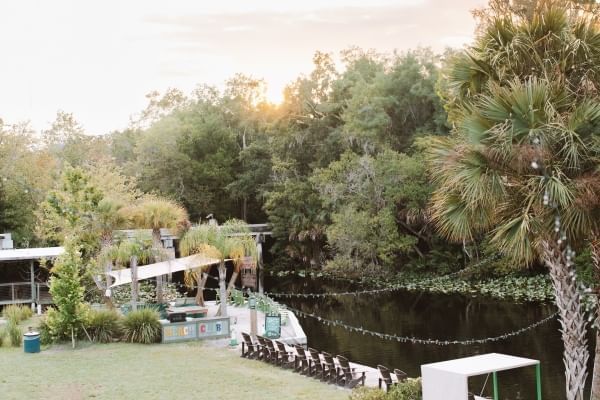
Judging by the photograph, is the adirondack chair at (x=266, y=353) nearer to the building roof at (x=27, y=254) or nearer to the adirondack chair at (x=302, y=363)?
the adirondack chair at (x=302, y=363)

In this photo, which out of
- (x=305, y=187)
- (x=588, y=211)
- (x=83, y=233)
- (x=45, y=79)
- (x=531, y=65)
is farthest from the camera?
(x=45, y=79)

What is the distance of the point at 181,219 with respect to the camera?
81.7ft

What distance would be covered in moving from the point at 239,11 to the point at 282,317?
20.8 m

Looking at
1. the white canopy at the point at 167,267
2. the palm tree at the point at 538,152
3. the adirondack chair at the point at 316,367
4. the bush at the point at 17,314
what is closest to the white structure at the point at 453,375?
the palm tree at the point at 538,152

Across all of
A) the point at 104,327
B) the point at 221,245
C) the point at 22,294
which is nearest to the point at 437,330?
the point at 221,245

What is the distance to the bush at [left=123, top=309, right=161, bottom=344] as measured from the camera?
69.9 feet

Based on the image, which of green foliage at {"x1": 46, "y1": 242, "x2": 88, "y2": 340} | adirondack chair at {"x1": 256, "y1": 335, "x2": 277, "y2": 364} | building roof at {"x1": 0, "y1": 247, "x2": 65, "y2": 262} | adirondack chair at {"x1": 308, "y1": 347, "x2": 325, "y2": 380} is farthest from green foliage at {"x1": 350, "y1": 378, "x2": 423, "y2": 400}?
building roof at {"x1": 0, "y1": 247, "x2": 65, "y2": 262}

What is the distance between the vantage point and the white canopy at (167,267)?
76.2 feet

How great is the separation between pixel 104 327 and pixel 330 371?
27.5ft

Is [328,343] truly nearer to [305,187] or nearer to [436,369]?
[436,369]

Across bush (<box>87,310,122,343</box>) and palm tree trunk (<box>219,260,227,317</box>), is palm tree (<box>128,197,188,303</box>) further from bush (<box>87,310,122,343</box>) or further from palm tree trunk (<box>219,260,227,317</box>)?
bush (<box>87,310,122,343</box>)

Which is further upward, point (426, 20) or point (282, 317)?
point (426, 20)

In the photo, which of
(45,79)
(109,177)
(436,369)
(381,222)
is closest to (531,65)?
(436,369)

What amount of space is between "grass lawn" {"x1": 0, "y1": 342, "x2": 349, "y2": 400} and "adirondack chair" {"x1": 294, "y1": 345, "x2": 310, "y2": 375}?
0.76 ft
